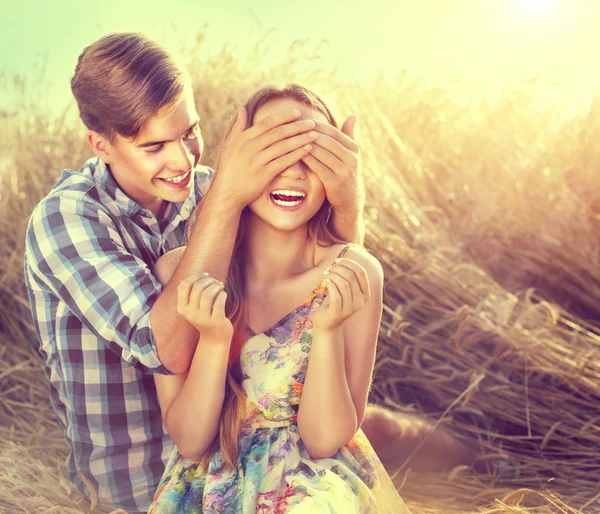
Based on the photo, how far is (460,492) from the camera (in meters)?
2.23

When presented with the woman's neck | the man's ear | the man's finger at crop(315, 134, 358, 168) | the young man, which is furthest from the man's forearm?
the man's ear

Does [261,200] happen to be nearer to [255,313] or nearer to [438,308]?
[255,313]

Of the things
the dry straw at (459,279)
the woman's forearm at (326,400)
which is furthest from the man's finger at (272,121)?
the dry straw at (459,279)

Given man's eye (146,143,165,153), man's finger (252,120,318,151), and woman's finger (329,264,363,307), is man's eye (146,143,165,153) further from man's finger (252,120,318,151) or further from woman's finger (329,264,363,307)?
woman's finger (329,264,363,307)

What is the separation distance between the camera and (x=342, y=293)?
4.10 feet

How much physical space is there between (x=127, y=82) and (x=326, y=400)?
34.6 inches

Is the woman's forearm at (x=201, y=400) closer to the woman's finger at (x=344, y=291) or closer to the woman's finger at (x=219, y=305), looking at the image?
the woman's finger at (x=219, y=305)

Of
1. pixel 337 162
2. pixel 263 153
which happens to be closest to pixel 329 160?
pixel 337 162

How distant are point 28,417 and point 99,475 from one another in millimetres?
1006

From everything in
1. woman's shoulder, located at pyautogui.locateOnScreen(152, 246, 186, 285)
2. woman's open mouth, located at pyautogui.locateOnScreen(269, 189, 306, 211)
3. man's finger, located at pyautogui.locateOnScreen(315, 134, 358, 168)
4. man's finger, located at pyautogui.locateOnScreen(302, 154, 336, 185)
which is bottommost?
woman's shoulder, located at pyautogui.locateOnScreen(152, 246, 186, 285)

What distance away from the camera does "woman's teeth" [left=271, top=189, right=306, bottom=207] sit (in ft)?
4.75

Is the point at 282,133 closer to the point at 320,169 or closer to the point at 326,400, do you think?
the point at 320,169

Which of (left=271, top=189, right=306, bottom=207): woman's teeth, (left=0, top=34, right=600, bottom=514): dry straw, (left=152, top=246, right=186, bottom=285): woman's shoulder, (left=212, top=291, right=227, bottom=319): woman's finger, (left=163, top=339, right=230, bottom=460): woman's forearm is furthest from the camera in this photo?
(left=0, top=34, right=600, bottom=514): dry straw

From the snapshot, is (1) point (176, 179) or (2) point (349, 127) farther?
(1) point (176, 179)
